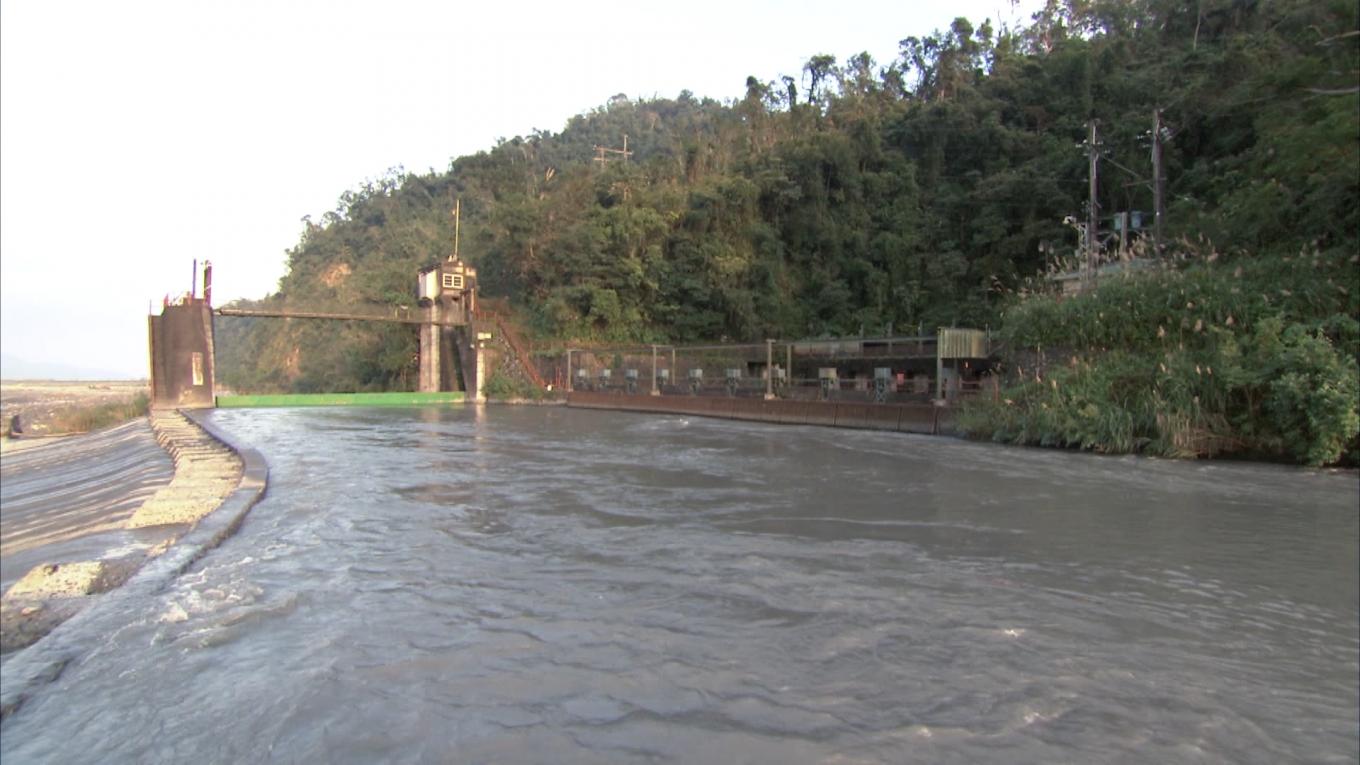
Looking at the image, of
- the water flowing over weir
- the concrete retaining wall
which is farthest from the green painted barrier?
the water flowing over weir

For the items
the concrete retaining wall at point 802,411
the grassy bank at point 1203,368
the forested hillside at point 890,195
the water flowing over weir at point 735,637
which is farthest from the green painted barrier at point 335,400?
the water flowing over weir at point 735,637

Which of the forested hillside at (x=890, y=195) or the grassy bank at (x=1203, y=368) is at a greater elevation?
the forested hillside at (x=890, y=195)

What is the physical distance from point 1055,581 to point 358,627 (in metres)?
5.00

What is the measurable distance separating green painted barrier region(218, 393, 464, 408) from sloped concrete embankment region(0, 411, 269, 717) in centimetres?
2447

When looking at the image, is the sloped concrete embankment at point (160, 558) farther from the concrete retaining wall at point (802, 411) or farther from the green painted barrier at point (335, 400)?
the green painted barrier at point (335, 400)

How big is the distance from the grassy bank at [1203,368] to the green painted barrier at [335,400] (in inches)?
1073

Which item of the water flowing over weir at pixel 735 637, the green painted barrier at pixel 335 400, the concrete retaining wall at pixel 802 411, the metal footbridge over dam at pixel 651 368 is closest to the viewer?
Result: the water flowing over weir at pixel 735 637

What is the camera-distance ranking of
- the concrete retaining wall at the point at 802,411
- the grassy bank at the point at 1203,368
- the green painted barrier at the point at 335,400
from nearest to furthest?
the grassy bank at the point at 1203,368
the concrete retaining wall at the point at 802,411
the green painted barrier at the point at 335,400

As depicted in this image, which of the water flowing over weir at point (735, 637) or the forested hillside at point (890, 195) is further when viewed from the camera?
the forested hillside at point (890, 195)

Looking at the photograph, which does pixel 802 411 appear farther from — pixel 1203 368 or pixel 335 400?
Answer: pixel 335 400

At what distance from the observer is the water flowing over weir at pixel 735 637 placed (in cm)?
333

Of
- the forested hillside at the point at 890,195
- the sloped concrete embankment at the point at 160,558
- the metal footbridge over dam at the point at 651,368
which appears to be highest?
the forested hillside at the point at 890,195

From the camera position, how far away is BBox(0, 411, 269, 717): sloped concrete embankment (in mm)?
3727

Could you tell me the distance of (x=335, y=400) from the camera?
36.0 metres
